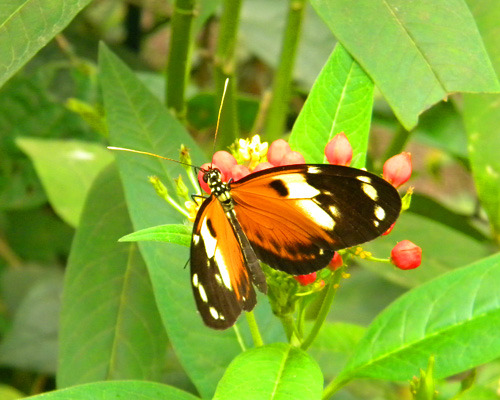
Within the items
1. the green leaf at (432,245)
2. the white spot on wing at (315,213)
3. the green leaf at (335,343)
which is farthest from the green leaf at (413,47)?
the green leaf at (432,245)

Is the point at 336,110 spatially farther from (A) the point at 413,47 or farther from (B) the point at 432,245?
(B) the point at 432,245

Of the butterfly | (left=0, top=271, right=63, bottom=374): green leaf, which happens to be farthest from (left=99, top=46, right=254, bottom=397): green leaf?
(left=0, top=271, right=63, bottom=374): green leaf

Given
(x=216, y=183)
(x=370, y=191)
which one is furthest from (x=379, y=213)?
(x=216, y=183)

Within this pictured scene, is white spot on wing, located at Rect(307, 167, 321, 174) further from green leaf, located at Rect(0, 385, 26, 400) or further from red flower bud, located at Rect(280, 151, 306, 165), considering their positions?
green leaf, located at Rect(0, 385, 26, 400)

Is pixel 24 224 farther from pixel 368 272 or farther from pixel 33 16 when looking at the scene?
pixel 33 16

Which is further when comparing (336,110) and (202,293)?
(336,110)

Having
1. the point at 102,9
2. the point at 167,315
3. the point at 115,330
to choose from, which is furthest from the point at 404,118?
the point at 102,9
